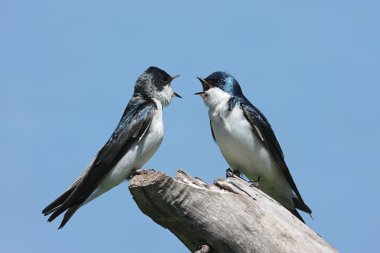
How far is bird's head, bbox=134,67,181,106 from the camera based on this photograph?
24.1 ft

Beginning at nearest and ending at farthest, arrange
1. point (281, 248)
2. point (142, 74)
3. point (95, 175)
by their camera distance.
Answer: point (281, 248), point (95, 175), point (142, 74)

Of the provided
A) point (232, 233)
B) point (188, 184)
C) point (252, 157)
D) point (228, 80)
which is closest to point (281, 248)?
point (232, 233)

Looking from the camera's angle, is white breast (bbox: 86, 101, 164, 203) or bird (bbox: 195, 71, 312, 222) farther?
bird (bbox: 195, 71, 312, 222)

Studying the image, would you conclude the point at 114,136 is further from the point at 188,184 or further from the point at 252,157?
the point at 188,184

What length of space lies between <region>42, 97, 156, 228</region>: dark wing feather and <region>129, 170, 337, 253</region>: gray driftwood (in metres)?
1.47

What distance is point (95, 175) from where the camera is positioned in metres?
6.49

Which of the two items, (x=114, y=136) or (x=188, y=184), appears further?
(x=114, y=136)

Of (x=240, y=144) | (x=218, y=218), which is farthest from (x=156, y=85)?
(x=218, y=218)

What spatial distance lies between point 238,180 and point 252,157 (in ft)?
5.11

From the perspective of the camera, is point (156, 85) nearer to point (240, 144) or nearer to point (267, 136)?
point (240, 144)

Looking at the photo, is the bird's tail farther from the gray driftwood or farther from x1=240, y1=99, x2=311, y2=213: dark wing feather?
x1=240, y1=99, x2=311, y2=213: dark wing feather

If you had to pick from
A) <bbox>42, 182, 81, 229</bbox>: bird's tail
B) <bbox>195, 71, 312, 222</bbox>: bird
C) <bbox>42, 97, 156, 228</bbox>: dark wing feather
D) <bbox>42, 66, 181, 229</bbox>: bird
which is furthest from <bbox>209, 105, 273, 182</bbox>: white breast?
<bbox>42, 182, 81, 229</bbox>: bird's tail

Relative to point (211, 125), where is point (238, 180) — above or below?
below

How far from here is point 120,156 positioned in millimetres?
6613
